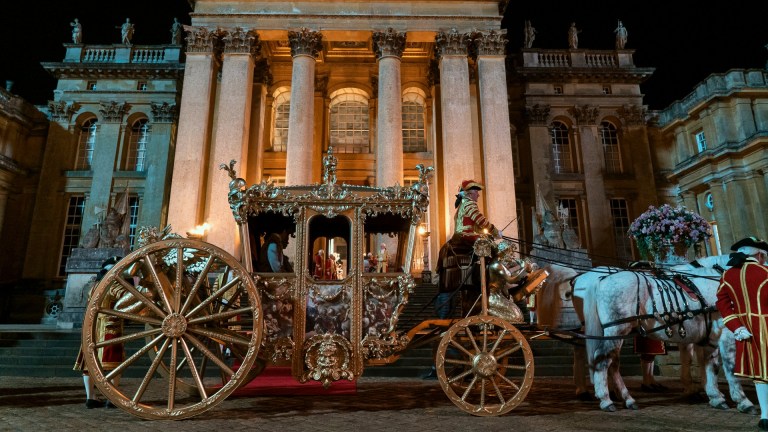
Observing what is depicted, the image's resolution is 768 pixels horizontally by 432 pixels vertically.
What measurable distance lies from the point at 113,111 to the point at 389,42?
15634 millimetres

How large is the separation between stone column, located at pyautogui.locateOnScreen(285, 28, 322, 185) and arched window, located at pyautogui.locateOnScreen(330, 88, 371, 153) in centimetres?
428

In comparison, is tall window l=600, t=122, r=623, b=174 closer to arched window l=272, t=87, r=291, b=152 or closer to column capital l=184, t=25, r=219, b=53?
arched window l=272, t=87, r=291, b=152

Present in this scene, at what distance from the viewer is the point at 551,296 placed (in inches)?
266

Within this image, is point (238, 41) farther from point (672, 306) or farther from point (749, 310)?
point (749, 310)

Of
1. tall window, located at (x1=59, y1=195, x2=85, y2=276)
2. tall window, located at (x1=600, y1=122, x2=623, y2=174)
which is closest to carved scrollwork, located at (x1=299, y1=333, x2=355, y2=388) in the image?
tall window, located at (x1=59, y1=195, x2=85, y2=276)

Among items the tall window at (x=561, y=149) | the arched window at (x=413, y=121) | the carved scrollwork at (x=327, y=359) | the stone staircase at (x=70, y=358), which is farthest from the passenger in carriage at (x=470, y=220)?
the tall window at (x=561, y=149)

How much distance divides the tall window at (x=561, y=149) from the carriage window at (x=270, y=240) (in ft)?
66.9

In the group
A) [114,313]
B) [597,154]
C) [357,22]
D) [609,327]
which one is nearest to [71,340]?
[114,313]

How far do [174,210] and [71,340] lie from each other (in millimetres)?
6301

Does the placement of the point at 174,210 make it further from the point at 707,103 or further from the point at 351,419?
the point at 707,103

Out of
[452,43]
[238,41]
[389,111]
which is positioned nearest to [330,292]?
[389,111]

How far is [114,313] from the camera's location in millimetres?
4809

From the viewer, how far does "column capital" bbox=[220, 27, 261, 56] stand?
57.2 ft

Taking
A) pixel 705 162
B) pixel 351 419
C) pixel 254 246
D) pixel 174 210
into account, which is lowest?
pixel 351 419
